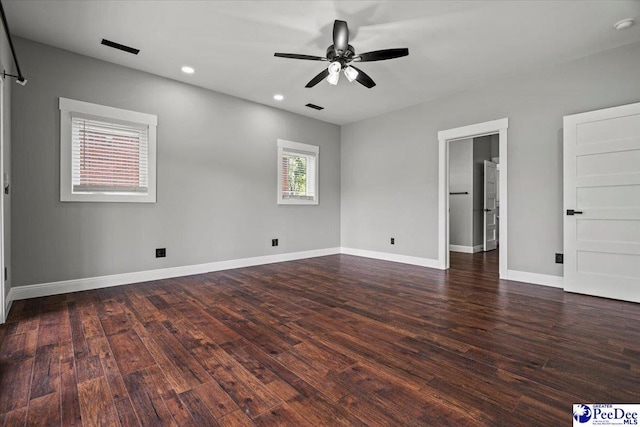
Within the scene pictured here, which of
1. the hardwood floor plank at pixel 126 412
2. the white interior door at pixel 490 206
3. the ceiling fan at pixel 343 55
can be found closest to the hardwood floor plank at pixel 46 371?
the hardwood floor plank at pixel 126 412

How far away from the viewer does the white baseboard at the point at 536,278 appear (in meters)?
3.65

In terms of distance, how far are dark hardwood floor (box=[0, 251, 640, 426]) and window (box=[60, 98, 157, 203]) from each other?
120 centimetres

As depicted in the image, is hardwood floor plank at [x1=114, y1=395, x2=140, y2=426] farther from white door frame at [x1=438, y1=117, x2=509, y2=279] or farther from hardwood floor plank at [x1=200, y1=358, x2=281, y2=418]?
white door frame at [x1=438, y1=117, x2=509, y2=279]

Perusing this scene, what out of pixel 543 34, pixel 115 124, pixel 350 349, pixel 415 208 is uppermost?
pixel 543 34

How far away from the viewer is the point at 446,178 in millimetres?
4812

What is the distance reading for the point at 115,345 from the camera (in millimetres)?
2100

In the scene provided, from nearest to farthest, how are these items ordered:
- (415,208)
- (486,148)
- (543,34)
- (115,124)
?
(543,34) < (115,124) < (415,208) < (486,148)

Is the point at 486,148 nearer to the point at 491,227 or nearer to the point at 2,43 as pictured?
the point at 491,227

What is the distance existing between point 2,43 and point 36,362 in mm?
2598

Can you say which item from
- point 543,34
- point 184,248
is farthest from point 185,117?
point 543,34

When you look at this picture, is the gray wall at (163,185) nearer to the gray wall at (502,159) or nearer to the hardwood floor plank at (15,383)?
the gray wall at (502,159)

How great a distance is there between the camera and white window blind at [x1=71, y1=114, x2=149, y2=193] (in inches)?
137

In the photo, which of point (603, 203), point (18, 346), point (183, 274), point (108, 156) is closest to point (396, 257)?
point (603, 203)

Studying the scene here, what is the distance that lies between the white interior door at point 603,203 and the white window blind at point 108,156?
521 cm
